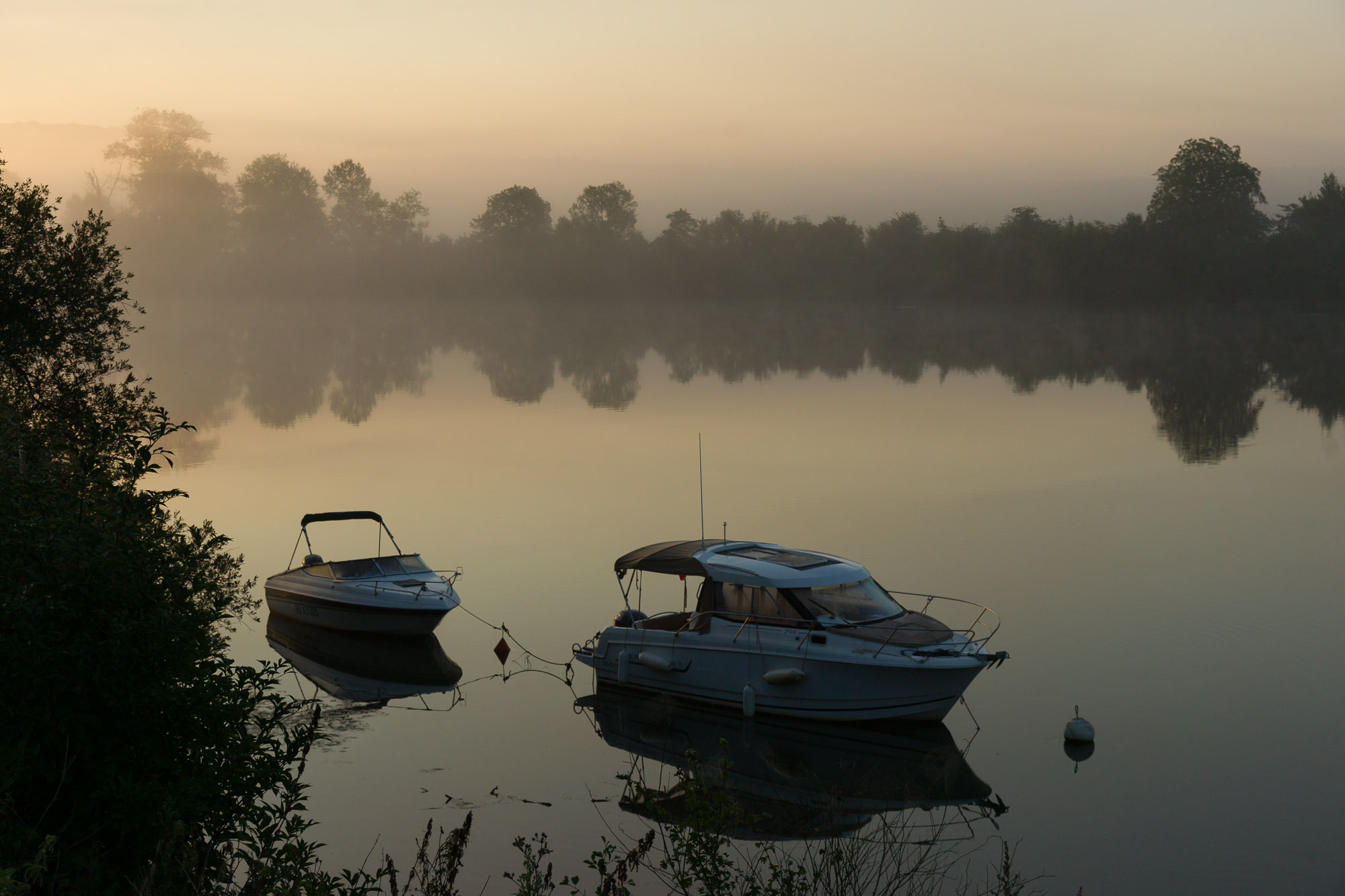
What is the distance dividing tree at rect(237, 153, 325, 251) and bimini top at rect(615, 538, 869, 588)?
173 metres

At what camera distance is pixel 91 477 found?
10.6 m

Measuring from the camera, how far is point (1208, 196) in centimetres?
13938

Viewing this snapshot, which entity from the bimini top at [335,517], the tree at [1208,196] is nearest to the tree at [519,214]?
the tree at [1208,196]

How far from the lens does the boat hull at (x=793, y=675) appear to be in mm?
18469

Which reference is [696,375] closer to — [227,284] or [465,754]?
[465,754]

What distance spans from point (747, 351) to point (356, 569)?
262 ft

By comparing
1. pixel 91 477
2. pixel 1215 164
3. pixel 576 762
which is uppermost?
pixel 1215 164

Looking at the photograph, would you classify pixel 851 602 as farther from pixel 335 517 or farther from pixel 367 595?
pixel 335 517

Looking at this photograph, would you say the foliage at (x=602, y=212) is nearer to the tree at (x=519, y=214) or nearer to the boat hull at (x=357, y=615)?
the tree at (x=519, y=214)

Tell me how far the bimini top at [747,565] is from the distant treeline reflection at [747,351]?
102ft

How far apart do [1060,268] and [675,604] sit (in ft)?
425

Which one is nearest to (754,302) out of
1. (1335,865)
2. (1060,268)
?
(1060,268)

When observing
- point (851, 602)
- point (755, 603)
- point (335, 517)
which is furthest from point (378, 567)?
point (851, 602)

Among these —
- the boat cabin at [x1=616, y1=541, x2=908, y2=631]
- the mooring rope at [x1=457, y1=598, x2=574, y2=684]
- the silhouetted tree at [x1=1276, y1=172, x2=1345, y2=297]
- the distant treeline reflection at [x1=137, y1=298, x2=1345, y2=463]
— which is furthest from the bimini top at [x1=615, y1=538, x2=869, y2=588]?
the silhouetted tree at [x1=1276, y1=172, x2=1345, y2=297]
